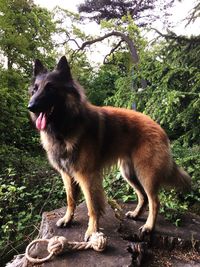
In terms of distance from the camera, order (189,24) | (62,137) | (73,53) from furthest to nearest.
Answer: (73,53), (189,24), (62,137)

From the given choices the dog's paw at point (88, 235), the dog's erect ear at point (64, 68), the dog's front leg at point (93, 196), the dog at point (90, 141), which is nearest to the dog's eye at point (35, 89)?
the dog at point (90, 141)

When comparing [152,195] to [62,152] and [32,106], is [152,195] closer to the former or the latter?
[62,152]

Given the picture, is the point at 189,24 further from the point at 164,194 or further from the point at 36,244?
the point at 36,244

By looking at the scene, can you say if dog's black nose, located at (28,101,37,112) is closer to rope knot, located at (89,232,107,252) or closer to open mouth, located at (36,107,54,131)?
open mouth, located at (36,107,54,131)

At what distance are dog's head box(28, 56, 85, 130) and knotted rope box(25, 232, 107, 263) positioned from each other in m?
0.94

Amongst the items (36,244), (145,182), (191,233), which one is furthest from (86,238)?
(191,233)

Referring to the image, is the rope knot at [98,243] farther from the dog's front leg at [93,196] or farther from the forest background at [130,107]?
the forest background at [130,107]

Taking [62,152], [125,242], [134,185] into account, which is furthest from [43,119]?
[134,185]

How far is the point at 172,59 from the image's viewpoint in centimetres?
508

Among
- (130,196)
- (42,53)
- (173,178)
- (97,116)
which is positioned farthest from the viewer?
(42,53)

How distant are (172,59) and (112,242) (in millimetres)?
3053

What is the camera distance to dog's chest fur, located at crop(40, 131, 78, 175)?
309 centimetres

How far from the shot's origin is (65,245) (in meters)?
2.75

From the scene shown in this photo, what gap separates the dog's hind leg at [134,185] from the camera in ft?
12.0
